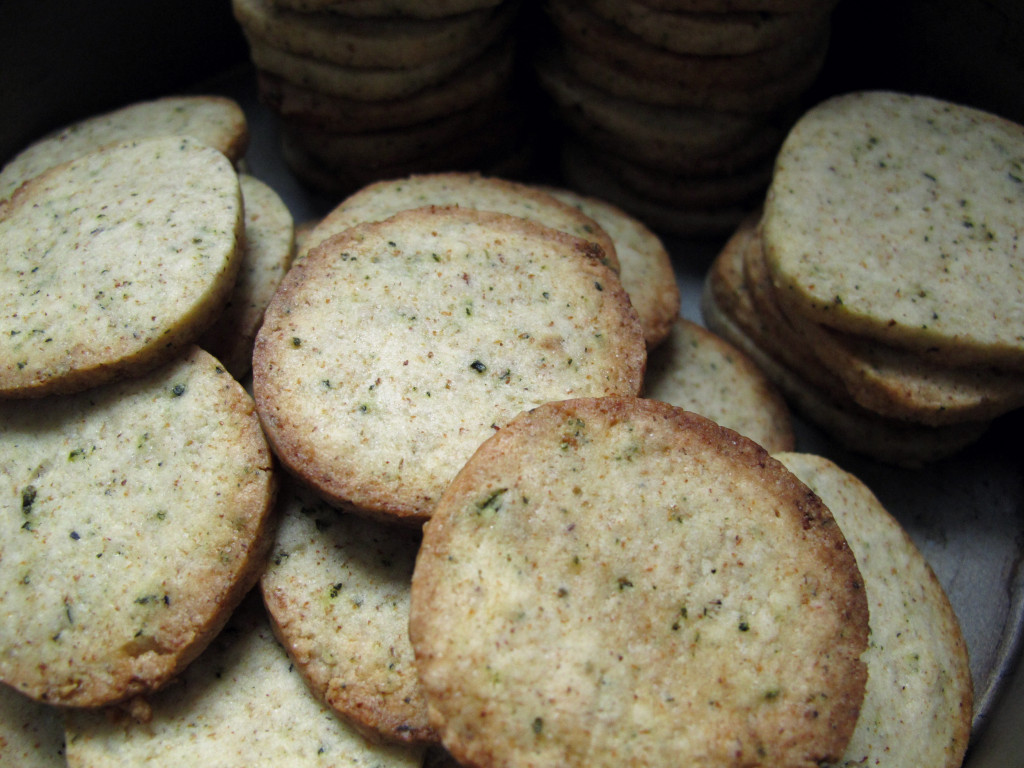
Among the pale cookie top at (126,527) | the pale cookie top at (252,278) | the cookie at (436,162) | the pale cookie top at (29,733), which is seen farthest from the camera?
the cookie at (436,162)

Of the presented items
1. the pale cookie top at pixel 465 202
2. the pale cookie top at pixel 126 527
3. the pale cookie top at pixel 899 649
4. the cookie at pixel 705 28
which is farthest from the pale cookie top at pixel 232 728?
Answer: the cookie at pixel 705 28

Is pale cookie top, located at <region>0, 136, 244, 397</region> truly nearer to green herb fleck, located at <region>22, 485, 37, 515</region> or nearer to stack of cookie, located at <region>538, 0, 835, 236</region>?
green herb fleck, located at <region>22, 485, 37, 515</region>

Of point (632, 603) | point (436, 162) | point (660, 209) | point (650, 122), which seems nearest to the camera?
point (632, 603)

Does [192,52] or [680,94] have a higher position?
[680,94]

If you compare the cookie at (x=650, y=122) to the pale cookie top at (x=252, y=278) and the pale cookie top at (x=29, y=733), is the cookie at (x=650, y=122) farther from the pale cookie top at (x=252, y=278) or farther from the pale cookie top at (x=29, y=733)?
the pale cookie top at (x=29, y=733)

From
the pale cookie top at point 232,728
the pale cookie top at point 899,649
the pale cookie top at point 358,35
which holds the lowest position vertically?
the pale cookie top at point 232,728

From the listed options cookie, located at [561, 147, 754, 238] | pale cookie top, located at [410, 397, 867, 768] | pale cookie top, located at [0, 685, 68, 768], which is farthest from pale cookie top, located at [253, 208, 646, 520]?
cookie, located at [561, 147, 754, 238]

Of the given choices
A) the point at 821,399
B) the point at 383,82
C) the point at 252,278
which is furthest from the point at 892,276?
the point at 252,278

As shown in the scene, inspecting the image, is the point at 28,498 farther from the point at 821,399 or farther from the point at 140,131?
the point at 821,399

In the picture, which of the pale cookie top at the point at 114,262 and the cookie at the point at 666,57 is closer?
the pale cookie top at the point at 114,262
